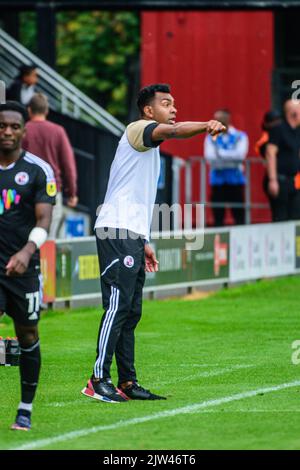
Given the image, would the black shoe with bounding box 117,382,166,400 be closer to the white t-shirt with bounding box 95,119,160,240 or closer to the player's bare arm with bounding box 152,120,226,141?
the white t-shirt with bounding box 95,119,160,240

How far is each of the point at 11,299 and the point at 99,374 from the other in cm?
138

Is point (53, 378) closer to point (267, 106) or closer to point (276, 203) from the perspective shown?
point (276, 203)

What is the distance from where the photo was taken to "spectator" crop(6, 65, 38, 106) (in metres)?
19.1

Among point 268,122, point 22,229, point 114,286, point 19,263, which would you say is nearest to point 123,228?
point 114,286

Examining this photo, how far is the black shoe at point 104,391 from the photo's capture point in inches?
399

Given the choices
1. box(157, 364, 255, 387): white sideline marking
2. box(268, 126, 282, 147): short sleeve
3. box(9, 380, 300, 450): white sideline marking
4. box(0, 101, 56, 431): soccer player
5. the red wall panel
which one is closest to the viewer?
box(9, 380, 300, 450): white sideline marking

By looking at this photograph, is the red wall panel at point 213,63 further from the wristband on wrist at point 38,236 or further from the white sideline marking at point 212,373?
the wristband on wrist at point 38,236

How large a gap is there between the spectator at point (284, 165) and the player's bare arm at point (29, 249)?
38.1 ft

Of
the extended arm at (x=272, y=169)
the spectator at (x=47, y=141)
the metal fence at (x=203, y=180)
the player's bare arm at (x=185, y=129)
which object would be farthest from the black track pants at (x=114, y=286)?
the metal fence at (x=203, y=180)

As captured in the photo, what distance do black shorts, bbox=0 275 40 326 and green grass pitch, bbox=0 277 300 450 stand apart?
0.69m

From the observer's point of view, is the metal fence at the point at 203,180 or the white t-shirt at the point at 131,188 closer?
the white t-shirt at the point at 131,188

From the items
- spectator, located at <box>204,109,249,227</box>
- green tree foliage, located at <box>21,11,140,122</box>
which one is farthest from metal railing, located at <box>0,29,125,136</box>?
green tree foliage, located at <box>21,11,140,122</box>
